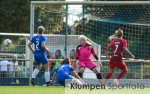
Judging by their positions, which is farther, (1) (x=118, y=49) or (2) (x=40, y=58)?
(2) (x=40, y=58)

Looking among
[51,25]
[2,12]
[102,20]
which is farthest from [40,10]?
[2,12]

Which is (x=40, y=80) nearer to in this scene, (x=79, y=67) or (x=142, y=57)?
(x=79, y=67)

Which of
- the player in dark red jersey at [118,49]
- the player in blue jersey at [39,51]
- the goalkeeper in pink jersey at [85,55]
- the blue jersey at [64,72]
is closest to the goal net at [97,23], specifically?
the player in blue jersey at [39,51]

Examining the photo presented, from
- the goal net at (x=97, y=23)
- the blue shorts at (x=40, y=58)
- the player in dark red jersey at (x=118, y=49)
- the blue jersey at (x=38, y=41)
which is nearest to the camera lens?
the player in dark red jersey at (x=118, y=49)

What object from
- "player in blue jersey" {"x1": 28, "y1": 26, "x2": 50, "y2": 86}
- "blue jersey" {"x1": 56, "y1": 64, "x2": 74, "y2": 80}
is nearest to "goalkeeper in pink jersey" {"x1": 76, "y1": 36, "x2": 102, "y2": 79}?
"player in blue jersey" {"x1": 28, "y1": 26, "x2": 50, "y2": 86}

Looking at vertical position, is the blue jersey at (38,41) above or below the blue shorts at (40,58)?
above

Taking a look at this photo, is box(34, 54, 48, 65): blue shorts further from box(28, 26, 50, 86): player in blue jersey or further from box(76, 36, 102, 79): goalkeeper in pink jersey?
box(76, 36, 102, 79): goalkeeper in pink jersey

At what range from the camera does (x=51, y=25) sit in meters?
28.2

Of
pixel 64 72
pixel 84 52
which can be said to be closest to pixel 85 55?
pixel 84 52

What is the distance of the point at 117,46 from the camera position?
76.2 feet

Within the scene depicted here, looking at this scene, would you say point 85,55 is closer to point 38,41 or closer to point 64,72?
point 38,41

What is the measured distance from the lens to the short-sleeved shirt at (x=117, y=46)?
23.2 m

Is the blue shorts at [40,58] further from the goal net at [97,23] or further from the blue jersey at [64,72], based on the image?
the blue jersey at [64,72]

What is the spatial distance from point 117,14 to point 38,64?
→ 4387mm
